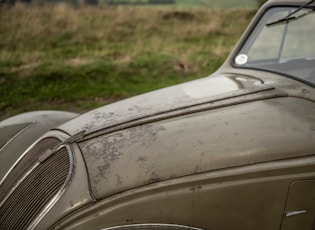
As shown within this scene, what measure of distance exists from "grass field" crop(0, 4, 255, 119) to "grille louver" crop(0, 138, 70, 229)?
4.69 m

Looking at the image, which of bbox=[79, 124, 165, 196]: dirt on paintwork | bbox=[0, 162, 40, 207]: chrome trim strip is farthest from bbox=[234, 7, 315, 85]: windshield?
bbox=[0, 162, 40, 207]: chrome trim strip

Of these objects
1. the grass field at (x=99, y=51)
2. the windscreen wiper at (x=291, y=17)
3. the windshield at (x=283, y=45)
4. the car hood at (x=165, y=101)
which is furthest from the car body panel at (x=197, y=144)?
the grass field at (x=99, y=51)

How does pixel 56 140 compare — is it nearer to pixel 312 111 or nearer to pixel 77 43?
pixel 312 111

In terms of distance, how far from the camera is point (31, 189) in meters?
2.21

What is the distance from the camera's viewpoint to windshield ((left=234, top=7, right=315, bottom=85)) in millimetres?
2902

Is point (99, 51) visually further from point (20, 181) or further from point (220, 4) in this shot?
point (220, 4)

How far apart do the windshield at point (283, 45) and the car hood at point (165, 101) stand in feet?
0.87

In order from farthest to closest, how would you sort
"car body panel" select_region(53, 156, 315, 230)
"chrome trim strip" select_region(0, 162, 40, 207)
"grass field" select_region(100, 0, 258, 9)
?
"grass field" select_region(100, 0, 258, 9)
"chrome trim strip" select_region(0, 162, 40, 207)
"car body panel" select_region(53, 156, 315, 230)

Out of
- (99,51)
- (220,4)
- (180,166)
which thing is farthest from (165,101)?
(220,4)

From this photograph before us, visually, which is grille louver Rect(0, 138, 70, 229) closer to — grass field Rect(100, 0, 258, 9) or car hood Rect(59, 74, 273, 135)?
car hood Rect(59, 74, 273, 135)

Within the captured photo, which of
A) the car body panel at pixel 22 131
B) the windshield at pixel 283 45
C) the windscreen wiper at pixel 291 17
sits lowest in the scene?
the car body panel at pixel 22 131

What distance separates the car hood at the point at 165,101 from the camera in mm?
2510

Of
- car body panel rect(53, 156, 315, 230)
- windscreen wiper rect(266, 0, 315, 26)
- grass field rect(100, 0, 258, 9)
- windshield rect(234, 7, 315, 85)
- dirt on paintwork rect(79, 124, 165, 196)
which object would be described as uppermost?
windscreen wiper rect(266, 0, 315, 26)

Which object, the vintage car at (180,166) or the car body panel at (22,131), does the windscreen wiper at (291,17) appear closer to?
the vintage car at (180,166)
